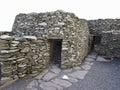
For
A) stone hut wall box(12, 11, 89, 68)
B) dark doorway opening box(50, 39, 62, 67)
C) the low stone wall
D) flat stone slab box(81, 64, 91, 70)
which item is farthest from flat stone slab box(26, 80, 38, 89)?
flat stone slab box(81, 64, 91, 70)

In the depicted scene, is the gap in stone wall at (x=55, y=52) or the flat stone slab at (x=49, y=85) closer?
the flat stone slab at (x=49, y=85)

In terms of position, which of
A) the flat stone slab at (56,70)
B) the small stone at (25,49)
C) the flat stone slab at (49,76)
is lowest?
the flat stone slab at (49,76)

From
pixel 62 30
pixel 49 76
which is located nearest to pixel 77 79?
pixel 49 76

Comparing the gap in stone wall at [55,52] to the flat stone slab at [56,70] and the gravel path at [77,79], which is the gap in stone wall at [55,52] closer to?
the flat stone slab at [56,70]

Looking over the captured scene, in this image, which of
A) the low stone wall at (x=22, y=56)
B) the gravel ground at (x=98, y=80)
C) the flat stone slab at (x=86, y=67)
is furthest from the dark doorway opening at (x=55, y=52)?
the gravel ground at (x=98, y=80)

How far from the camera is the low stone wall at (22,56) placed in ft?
16.3

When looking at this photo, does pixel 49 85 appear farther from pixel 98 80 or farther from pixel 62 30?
pixel 62 30

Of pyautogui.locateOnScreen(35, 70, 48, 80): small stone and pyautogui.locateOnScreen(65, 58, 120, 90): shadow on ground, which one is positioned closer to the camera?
pyautogui.locateOnScreen(65, 58, 120, 90): shadow on ground

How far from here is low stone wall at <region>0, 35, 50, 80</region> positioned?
4977 mm

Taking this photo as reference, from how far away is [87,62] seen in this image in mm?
7730

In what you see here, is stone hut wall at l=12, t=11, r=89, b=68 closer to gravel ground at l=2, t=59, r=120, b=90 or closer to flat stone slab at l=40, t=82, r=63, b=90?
gravel ground at l=2, t=59, r=120, b=90

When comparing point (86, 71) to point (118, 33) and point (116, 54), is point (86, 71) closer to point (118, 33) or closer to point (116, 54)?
point (116, 54)

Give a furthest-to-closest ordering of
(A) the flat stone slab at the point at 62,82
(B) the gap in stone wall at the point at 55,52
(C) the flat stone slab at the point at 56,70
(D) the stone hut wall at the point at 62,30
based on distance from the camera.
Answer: (B) the gap in stone wall at the point at 55,52
(D) the stone hut wall at the point at 62,30
(C) the flat stone slab at the point at 56,70
(A) the flat stone slab at the point at 62,82

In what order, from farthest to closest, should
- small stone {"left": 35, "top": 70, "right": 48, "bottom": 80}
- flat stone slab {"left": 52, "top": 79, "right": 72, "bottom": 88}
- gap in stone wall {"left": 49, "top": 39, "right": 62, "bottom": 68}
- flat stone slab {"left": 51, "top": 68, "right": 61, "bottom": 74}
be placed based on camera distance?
gap in stone wall {"left": 49, "top": 39, "right": 62, "bottom": 68}
flat stone slab {"left": 51, "top": 68, "right": 61, "bottom": 74}
small stone {"left": 35, "top": 70, "right": 48, "bottom": 80}
flat stone slab {"left": 52, "top": 79, "right": 72, "bottom": 88}
